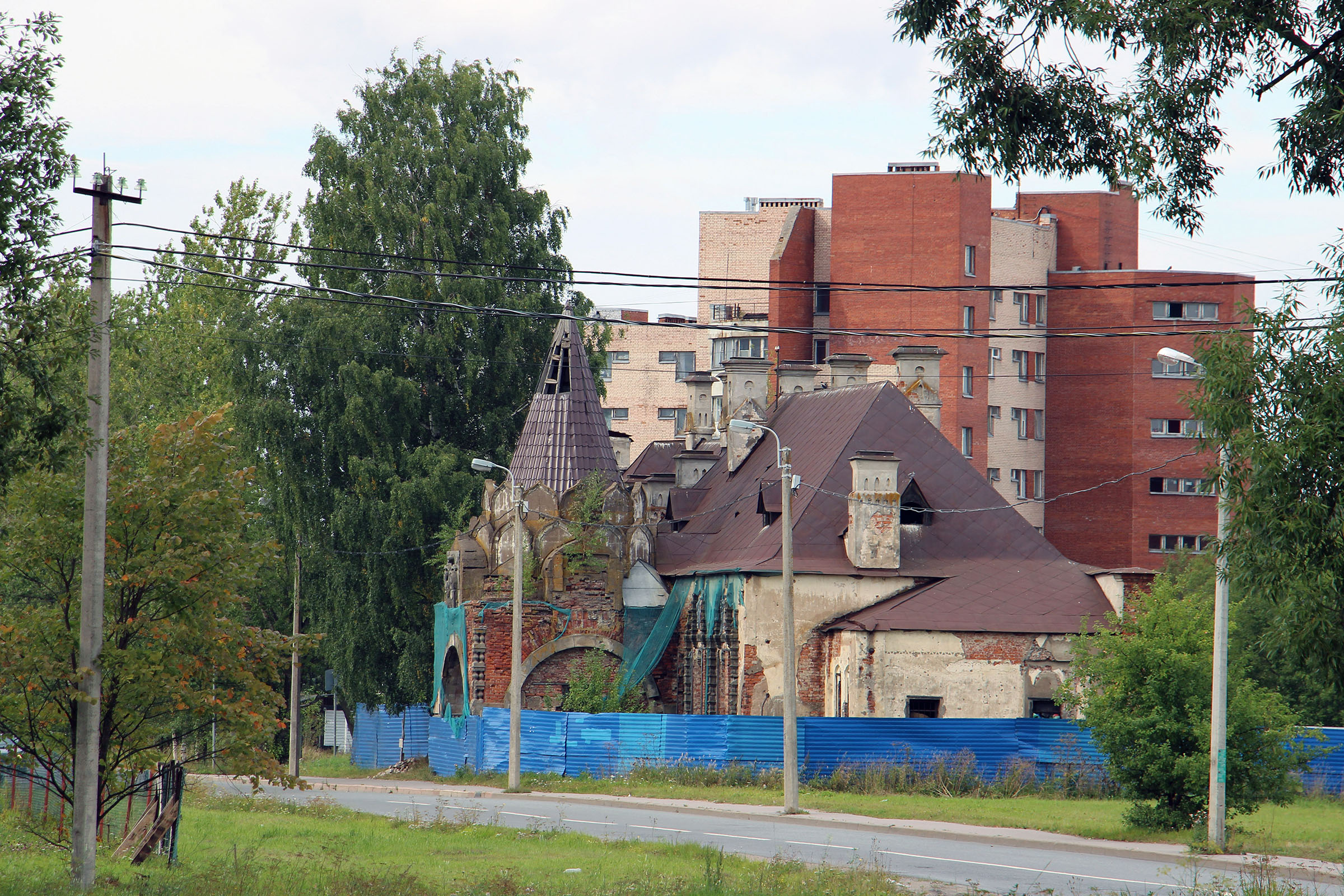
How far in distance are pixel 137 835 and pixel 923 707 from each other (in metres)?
18.6

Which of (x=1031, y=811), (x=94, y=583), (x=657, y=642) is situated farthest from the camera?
(x=657, y=642)

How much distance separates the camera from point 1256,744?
22.2 m

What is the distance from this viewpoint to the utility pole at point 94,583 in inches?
588

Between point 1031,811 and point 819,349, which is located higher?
point 819,349

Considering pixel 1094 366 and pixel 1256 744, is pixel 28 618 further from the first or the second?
pixel 1094 366

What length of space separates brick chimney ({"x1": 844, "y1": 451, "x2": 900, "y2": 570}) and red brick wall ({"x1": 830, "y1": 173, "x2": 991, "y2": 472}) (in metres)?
27.9

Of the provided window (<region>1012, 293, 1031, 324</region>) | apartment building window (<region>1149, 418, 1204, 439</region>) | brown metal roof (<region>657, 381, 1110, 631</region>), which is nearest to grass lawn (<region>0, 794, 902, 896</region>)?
brown metal roof (<region>657, 381, 1110, 631</region>)

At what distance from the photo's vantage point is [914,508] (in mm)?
36969

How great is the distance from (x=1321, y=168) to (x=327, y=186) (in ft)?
127

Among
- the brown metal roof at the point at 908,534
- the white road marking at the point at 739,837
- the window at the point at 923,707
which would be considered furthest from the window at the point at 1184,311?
the white road marking at the point at 739,837

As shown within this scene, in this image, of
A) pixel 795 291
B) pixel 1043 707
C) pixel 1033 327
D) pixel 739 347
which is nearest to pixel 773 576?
pixel 1043 707

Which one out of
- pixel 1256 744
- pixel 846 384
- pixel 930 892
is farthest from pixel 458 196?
pixel 930 892

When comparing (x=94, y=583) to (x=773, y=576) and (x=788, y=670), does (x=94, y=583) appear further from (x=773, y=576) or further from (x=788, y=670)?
(x=773, y=576)

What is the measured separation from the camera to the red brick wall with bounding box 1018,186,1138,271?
69.4 metres
